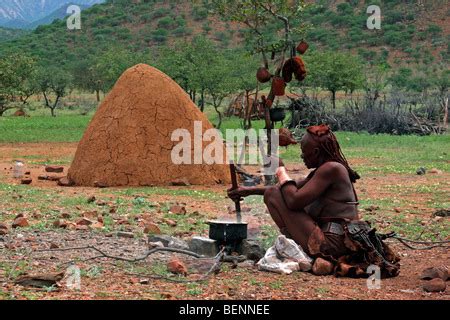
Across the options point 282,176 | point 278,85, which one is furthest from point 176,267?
point 278,85

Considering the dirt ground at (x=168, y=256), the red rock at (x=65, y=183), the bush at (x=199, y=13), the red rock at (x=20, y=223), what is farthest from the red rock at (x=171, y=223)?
the bush at (x=199, y=13)

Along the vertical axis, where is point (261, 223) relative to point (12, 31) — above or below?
below

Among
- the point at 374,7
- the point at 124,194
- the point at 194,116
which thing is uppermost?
the point at 374,7

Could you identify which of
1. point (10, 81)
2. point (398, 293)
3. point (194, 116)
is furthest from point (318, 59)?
point (398, 293)

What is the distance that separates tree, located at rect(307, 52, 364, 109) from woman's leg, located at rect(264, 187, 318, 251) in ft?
78.6

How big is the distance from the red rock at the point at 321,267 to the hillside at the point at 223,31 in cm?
3847

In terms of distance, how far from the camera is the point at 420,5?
164ft

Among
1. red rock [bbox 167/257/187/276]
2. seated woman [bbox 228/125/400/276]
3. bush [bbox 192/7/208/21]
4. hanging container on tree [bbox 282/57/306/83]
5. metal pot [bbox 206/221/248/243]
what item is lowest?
red rock [bbox 167/257/187/276]

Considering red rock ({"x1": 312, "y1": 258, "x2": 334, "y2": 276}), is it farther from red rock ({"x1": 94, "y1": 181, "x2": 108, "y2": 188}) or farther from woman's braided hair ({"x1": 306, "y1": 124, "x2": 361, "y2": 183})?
red rock ({"x1": 94, "y1": 181, "x2": 108, "y2": 188})

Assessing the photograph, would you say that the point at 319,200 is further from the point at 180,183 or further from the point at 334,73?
the point at 334,73

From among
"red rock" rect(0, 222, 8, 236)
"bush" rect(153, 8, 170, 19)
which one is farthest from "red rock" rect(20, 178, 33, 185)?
"bush" rect(153, 8, 170, 19)

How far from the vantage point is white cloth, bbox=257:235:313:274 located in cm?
595
